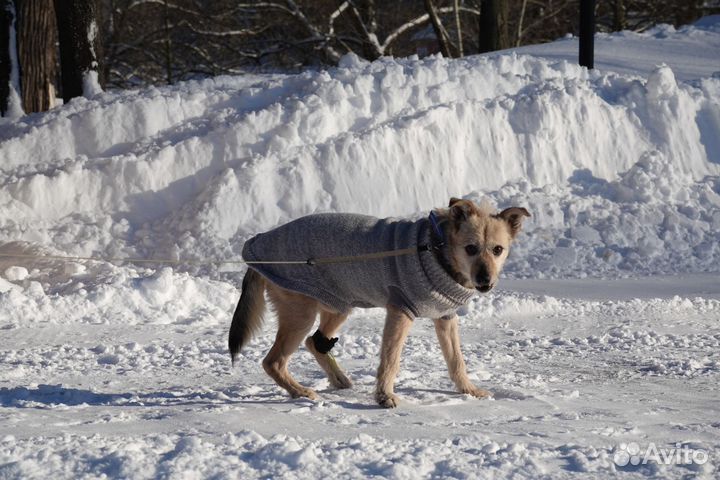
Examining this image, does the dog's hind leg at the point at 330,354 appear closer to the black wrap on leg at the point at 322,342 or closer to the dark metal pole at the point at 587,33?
the black wrap on leg at the point at 322,342

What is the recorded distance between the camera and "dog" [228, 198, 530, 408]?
622cm

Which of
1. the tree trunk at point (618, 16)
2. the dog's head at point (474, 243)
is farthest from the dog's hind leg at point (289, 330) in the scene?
the tree trunk at point (618, 16)

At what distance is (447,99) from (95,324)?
6511mm

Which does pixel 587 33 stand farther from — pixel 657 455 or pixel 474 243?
pixel 657 455

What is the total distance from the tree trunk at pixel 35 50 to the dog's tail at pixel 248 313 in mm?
10080

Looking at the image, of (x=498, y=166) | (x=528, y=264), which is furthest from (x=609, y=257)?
(x=498, y=166)

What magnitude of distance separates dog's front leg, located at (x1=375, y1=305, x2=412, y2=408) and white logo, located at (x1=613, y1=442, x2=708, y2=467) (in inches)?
60.6

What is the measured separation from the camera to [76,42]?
15.3 metres

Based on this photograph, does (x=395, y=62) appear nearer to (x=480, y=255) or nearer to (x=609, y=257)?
(x=609, y=257)

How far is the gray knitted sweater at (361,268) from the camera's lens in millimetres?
6219

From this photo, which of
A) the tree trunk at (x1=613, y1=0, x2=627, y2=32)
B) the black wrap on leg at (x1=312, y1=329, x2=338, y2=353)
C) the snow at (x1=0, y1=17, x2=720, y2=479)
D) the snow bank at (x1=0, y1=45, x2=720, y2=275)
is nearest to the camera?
the snow at (x1=0, y1=17, x2=720, y2=479)

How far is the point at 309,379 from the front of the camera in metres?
7.14

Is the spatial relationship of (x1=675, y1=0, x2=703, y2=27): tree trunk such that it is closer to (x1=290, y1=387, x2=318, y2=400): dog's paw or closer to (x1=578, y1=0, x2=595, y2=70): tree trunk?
(x1=578, y1=0, x2=595, y2=70): tree trunk

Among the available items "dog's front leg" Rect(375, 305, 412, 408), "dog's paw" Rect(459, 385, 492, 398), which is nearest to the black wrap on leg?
"dog's front leg" Rect(375, 305, 412, 408)
